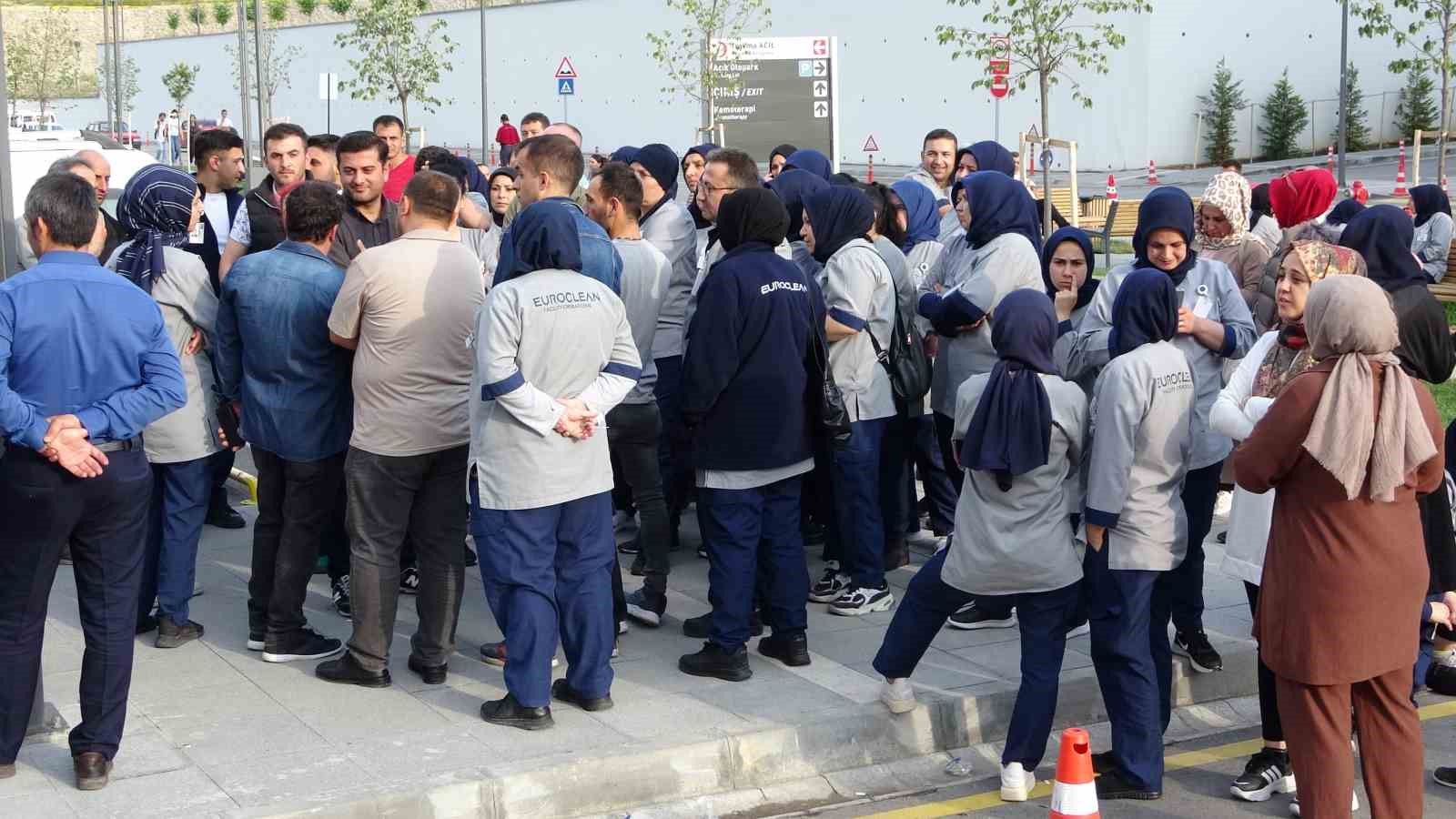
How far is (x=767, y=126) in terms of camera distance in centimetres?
2591

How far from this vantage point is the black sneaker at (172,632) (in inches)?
272

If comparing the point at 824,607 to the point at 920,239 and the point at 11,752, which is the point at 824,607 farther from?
the point at 11,752

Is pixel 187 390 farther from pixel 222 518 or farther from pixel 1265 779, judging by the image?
pixel 1265 779

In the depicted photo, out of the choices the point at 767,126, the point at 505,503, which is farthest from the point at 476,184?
the point at 767,126

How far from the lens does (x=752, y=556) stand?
6.60m

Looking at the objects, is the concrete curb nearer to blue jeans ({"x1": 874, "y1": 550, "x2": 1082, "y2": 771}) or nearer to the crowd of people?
the crowd of people

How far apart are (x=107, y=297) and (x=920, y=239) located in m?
4.86

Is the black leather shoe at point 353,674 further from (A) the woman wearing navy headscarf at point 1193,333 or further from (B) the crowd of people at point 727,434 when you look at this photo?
(A) the woman wearing navy headscarf at point 1193,333

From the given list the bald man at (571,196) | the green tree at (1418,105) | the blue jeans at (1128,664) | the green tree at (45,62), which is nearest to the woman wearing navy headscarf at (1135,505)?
the blue jeans at (1128,664)

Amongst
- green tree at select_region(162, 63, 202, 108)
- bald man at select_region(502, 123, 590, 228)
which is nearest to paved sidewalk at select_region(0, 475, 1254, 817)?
bald man at select_region(502, 123, 590, 228)

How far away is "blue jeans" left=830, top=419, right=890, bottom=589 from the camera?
7383 millimetres

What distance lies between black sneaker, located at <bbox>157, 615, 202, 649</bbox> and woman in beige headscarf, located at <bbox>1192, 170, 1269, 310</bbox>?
4842 millimetres

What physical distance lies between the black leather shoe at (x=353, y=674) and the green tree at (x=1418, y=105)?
1601 inches

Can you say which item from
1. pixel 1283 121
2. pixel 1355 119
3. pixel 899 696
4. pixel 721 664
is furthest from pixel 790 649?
pixel 1355 119
